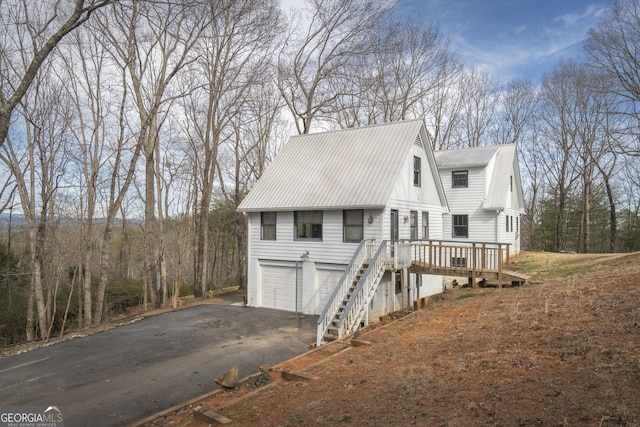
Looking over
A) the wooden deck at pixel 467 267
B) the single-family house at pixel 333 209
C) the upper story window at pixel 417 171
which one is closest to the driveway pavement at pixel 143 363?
the single-family house at pixel 333 209

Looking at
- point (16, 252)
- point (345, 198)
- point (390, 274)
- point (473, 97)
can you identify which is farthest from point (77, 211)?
point (473, 97)

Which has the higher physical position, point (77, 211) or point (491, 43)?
point (491, 43)

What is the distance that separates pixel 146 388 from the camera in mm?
8219

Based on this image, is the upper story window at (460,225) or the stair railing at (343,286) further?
the upper story window at (460,225)

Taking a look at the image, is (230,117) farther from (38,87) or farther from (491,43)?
(491,43)

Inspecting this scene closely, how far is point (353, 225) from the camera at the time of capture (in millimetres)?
14883

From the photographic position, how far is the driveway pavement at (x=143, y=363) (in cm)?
761

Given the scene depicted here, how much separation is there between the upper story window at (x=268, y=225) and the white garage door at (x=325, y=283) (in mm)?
2819

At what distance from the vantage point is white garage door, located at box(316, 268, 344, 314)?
50.0 ft

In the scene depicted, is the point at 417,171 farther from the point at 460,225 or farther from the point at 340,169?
the point at 460,225

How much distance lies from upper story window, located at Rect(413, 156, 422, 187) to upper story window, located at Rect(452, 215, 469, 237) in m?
9.14

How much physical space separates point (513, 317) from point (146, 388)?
8509mm

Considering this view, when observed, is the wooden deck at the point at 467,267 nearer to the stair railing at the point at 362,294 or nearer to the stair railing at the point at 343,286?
the stair railing at the point at 362,294

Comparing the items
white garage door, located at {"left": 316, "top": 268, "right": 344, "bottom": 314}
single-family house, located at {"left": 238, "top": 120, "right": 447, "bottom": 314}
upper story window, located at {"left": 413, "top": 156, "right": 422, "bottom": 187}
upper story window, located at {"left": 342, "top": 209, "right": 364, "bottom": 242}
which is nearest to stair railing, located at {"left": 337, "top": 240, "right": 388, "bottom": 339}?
single-family house, located at {"left": 238, "top": 120, "right": 447, "bottom": 314}
